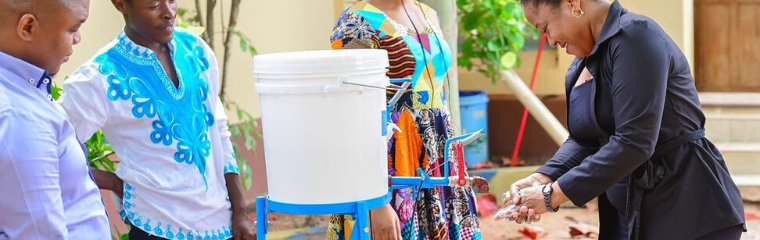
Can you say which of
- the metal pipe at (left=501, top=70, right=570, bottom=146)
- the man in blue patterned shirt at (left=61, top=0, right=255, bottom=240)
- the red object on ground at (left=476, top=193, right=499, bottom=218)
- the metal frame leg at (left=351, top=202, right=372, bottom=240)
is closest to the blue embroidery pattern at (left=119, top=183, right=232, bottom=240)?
the man in blue patterned shirt at (left=61, top=0, right=255, bottom=240)

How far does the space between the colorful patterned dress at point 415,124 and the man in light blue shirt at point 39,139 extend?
4.32 feet

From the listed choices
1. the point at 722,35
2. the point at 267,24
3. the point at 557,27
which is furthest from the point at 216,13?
the point at 722,35

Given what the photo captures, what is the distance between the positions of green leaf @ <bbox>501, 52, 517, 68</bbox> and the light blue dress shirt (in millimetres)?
5214

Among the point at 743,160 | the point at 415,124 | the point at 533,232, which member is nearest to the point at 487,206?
the point at 533,232

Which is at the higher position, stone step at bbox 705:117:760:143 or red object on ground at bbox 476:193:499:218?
stone step at bbox 705:117:760:143

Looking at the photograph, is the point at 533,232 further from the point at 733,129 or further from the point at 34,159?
the point at 34,159

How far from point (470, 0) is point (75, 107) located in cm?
466

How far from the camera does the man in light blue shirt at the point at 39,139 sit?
201 centimetres

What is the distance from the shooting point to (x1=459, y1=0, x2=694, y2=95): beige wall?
739 cm

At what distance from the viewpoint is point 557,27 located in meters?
2.92

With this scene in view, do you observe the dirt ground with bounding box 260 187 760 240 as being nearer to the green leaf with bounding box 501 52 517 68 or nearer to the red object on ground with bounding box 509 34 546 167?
the red object on ground with bounding box 509 34 546 167

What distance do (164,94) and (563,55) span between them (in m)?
5.20

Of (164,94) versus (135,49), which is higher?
(135,49)

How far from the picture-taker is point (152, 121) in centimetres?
287
